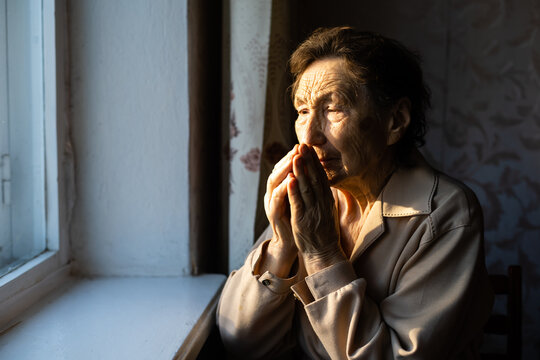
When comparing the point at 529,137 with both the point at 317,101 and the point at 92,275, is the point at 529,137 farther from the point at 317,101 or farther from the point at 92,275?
the point at 92,275

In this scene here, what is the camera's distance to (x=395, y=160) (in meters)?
1.19

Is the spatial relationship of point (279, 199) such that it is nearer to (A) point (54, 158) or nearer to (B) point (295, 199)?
(B) point (295, 199)

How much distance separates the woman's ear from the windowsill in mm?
667

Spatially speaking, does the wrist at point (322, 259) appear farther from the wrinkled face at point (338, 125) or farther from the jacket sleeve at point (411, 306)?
the wrinkled face at point (338, 125)

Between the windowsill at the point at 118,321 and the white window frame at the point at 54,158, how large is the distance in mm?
62

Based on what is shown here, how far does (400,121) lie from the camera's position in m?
1.12

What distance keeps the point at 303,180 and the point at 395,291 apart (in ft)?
1.09

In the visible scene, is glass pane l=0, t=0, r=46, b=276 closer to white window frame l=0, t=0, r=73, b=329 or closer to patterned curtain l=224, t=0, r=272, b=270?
white window frame l=0, t=0, r=73, b=329

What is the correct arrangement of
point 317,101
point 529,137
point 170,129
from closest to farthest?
point 317,101 < point 170,129 < point 529,137

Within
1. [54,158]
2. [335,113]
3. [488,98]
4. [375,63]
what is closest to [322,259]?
[335,113]

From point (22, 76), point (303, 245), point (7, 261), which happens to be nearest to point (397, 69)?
point (303, 245)

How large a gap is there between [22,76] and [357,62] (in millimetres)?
852

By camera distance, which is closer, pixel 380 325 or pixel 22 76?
pixel 380 325

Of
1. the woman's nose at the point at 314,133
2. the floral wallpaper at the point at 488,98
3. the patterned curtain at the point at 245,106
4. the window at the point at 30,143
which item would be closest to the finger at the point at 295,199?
the woman's nose at the point at 314,133
